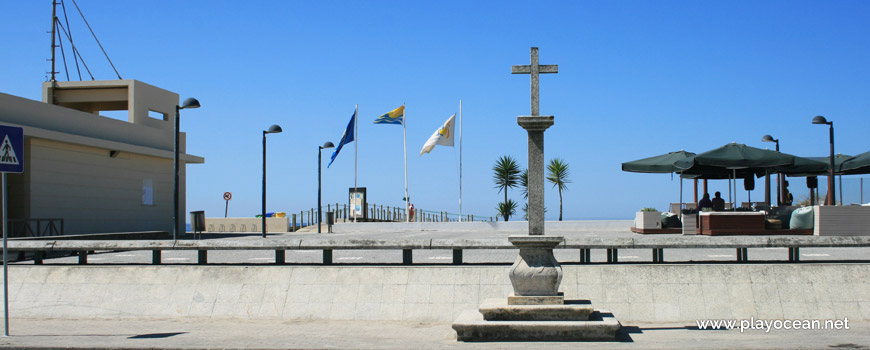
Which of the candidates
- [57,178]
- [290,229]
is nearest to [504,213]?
[290,229]

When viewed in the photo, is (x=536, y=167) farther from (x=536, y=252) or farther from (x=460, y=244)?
(x=460, y=244)

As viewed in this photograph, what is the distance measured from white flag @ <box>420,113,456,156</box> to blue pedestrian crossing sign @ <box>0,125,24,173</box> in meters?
31.7

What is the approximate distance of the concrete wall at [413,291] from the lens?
867 centimetres

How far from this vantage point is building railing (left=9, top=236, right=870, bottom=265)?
29.5ft

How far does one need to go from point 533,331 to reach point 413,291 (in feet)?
7.05

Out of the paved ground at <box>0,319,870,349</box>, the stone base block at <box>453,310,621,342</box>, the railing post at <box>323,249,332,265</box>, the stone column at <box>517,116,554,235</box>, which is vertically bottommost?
the paved ground at <box>0,319,870,349</box>

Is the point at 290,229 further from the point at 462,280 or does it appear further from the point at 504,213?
the point at 462,280

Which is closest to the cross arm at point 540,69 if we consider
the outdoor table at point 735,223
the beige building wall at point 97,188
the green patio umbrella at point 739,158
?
the outdoor table at point 735,223

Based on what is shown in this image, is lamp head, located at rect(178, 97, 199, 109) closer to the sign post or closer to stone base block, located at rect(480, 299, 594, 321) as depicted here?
the sign post

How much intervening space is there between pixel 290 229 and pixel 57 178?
17.2 m

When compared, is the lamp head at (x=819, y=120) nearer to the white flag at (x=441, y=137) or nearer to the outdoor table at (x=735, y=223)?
the outdoor table at (x=735, y=223)

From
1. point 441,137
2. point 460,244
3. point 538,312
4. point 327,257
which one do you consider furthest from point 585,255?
point 441,137

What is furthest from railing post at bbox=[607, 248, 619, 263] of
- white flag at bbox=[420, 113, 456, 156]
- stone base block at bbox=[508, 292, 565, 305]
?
white flag at bbox=[420, 113, 456, 156]

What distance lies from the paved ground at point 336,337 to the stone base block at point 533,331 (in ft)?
0.35
